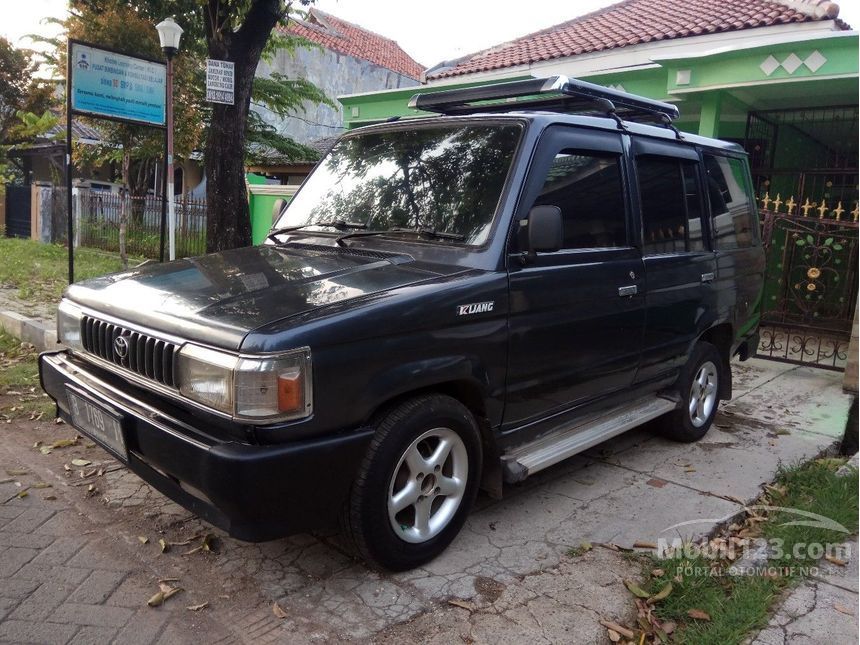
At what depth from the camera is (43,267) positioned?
490 inches

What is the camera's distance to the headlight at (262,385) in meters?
2.49

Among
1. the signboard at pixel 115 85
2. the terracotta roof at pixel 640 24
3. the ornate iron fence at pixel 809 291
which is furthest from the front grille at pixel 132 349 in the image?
the terracotta roof at pixel 640 24

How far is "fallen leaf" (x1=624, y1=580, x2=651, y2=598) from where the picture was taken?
3.02 metres

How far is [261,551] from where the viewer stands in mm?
3266

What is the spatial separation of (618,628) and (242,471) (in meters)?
1.61

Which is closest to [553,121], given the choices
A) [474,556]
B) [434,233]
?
[434,233]

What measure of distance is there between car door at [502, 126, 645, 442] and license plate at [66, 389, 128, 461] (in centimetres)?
173

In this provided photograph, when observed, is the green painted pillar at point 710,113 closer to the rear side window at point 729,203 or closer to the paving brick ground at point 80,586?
the rear side window at point 729,203

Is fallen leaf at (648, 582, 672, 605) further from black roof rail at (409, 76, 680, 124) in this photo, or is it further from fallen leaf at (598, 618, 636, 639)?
black roof rail at (409, 76, 680, 124)

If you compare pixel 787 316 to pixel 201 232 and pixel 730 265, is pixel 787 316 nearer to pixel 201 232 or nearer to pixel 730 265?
pixel 730 265

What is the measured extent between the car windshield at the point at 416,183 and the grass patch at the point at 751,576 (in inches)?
70.3

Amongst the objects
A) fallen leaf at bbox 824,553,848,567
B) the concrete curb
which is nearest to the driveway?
fallen leaf at bbox 824,553,848,567

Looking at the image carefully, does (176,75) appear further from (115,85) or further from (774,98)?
(774,98)

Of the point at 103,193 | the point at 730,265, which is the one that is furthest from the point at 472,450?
the point at 103,193
